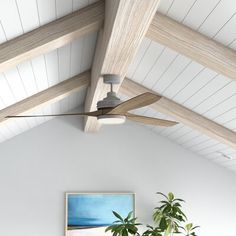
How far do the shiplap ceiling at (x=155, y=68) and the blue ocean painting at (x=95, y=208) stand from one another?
3.86 ft

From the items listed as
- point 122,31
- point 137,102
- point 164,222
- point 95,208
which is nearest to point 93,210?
point 95,208

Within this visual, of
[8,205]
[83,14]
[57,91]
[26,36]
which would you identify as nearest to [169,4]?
[83,14]

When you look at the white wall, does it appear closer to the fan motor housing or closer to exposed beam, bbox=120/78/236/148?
exposed beam, bbox=120/78/236/148

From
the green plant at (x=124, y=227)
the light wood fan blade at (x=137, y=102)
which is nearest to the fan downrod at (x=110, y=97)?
the light wood fan blade at (x=137, y=102)

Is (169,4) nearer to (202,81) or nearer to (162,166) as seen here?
(202,81)

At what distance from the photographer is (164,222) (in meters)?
5.71

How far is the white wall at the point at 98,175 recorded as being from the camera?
233 inches

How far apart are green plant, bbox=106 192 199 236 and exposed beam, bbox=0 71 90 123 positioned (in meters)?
1.86

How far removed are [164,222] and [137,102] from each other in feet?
10.2

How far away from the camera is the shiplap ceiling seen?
294 centimetres

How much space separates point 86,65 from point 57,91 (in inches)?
17.6

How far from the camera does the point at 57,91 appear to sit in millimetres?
4660

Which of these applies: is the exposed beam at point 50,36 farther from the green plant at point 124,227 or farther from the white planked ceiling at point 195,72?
the green plant at point 124,227

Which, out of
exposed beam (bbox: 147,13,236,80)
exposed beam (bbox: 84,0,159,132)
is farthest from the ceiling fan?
exposed beam (bbox: 147,13,236,80)
